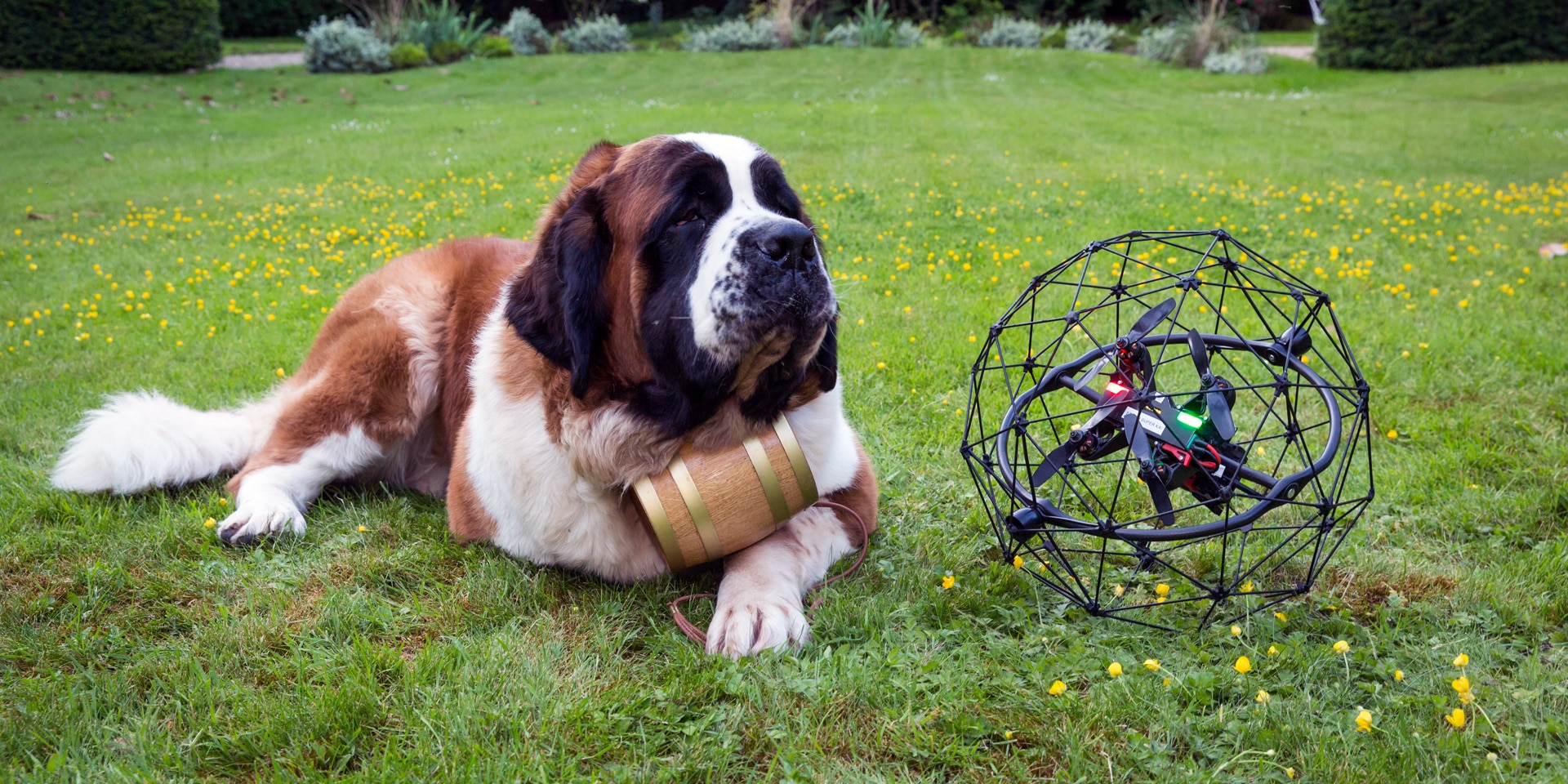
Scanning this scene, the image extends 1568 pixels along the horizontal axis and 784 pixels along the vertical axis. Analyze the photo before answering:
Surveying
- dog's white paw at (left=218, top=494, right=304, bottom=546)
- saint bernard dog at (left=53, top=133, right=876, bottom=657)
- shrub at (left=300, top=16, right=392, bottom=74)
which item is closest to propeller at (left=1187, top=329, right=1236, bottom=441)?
saint bernard dog at (left=53, top=133, right=876, bottom=657)

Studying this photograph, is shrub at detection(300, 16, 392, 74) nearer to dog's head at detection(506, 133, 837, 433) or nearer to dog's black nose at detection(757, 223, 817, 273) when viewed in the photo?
dog's head at detection(506, 133, 837, 433)

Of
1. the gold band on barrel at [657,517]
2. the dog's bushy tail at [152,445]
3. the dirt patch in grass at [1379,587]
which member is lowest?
the dirt patch in grass at [1379,587]

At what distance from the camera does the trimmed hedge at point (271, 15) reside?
78.7 ft

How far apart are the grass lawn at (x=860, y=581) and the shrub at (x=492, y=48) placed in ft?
41.8

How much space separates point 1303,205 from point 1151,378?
564cm

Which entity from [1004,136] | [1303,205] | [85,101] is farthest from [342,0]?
[1303,205]

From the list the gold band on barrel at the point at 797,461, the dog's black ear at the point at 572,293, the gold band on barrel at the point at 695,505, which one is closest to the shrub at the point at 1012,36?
the dog's black ear at the point at 572,293

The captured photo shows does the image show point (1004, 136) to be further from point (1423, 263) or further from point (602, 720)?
point (602, 720)

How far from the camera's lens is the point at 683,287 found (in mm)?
2107

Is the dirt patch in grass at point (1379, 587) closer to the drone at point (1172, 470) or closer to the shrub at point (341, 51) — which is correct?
the drone at point (1172, 470)

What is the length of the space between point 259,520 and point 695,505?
1.37 meters

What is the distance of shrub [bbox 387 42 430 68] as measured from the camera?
60.4 feet

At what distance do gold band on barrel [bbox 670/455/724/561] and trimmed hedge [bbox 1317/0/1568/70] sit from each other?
18.1m

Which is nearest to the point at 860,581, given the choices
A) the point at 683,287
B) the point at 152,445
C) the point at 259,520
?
the point at 683,287
